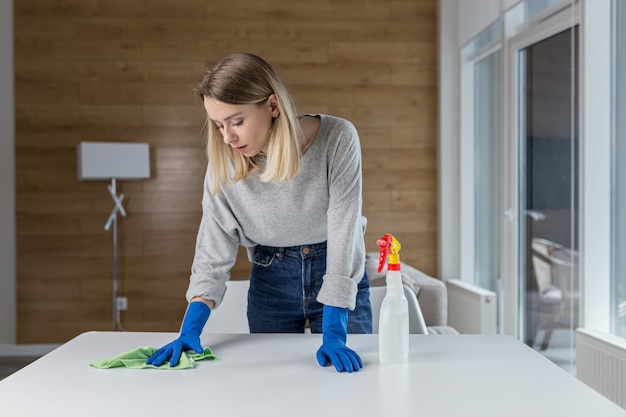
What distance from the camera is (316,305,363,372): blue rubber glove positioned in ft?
4.94

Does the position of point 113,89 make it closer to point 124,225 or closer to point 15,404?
point 124,225

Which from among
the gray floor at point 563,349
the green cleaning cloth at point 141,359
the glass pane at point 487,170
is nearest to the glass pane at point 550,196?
the gray floor at point 563,349

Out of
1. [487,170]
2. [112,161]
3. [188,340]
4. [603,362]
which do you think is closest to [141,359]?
[188,340]

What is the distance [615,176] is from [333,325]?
206 cm

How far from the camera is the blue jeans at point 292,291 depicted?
1948 mm

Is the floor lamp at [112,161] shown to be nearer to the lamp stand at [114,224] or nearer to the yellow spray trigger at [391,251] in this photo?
the lamp stand at [114,224]

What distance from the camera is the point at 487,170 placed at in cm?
501

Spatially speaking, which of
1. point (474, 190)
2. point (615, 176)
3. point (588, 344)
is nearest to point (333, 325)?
point (588, 344)

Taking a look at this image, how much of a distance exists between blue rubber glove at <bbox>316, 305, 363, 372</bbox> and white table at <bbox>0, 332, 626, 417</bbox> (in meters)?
0.02

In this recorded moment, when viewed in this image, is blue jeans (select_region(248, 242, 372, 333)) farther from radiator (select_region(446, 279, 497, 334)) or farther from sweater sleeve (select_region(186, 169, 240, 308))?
radiator (select_region(446, 279, 497, 334))

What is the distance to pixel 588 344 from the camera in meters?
3.13

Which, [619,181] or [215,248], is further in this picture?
[619,181]

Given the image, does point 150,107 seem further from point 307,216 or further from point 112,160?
point 307,216

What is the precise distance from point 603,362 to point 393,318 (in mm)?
1803
